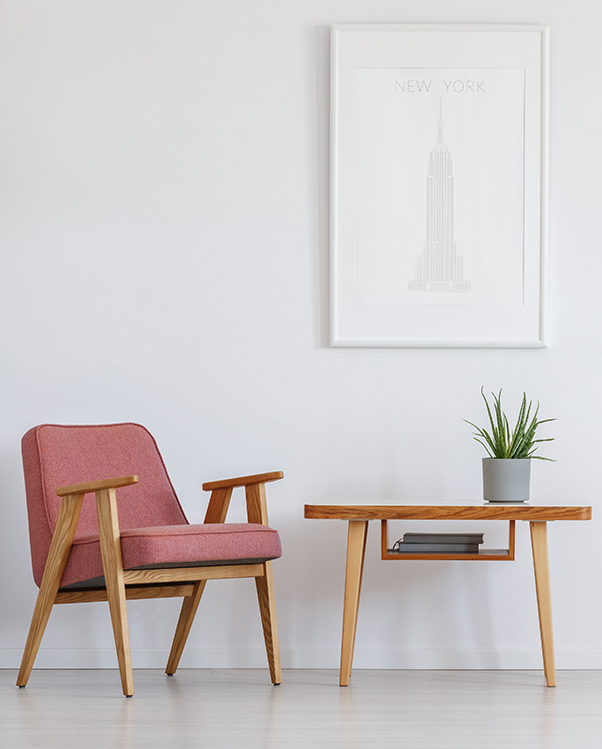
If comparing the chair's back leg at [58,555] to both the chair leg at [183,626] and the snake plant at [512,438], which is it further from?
the snake plant at [512,438]

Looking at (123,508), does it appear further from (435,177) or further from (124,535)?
(435,177)

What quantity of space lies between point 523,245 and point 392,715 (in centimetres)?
172

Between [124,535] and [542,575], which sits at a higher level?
[124,535]

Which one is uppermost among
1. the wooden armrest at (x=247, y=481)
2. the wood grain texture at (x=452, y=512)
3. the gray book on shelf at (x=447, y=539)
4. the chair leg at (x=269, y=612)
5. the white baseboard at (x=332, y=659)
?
the wooden armrest at (x=247, y=481)

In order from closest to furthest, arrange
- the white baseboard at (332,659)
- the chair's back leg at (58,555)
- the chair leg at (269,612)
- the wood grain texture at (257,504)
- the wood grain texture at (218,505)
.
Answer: the chair's back leg at (58,555)
the chair leg at (269,612)
the wood grain texture at (257,504)
the wood grain texture at (218,505)
the white baseboard at (332,659)

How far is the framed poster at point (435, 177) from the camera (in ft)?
10.7

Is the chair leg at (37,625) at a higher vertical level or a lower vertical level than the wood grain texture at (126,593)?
lower

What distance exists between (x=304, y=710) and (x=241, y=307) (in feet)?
4.74

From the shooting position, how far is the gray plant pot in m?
2.87

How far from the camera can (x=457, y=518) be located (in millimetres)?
2717

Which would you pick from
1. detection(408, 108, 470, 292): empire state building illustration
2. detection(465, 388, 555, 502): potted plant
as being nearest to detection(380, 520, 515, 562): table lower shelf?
detection(465, 388, 555, 502): potted plant

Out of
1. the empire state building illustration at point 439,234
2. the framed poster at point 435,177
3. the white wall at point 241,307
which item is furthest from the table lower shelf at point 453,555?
the empire state building illustration at point 439,234

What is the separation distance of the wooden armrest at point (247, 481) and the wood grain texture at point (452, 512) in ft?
0.45

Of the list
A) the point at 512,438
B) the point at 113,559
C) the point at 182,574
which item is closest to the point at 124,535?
the point at 113,559
